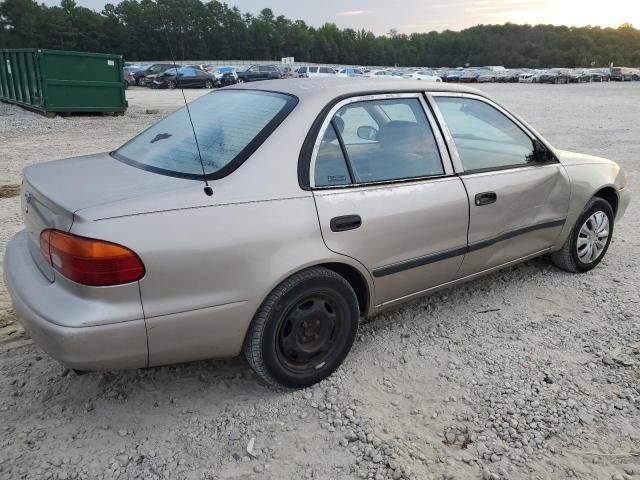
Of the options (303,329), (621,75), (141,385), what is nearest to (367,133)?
(303,329)

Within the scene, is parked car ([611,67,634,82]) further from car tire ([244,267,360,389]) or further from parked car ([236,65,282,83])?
car tire ([244,267,360,389])

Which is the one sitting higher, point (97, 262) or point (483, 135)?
point (483, 135)

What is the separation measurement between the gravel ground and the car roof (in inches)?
60.0

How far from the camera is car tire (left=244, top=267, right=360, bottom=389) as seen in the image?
8.66 ft

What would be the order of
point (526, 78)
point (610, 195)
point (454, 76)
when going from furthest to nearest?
point (526, 78) → point (454, 76) → point (610, 195)

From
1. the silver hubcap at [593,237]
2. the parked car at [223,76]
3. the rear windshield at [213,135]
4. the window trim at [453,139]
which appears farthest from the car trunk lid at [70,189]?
the parked car at [223,76]

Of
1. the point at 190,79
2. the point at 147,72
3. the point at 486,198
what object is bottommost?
the point at 190,79

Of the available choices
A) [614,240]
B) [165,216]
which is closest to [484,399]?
[165,216]

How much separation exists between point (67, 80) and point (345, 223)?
594 inches

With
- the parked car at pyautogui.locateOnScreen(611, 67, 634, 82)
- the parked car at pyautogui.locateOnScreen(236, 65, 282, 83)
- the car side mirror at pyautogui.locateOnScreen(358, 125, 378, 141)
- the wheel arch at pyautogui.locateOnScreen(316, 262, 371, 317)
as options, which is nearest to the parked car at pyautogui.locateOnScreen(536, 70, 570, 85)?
the parked car at pyautogui.locateOnScreen(611, 67, 634, 82)

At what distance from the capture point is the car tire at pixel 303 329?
8.66ft

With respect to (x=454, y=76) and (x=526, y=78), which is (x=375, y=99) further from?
(x=526, y=78)

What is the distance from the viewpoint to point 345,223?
2.80 meters

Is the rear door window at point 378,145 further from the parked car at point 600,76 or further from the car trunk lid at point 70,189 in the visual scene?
the parked car at point 600,76
